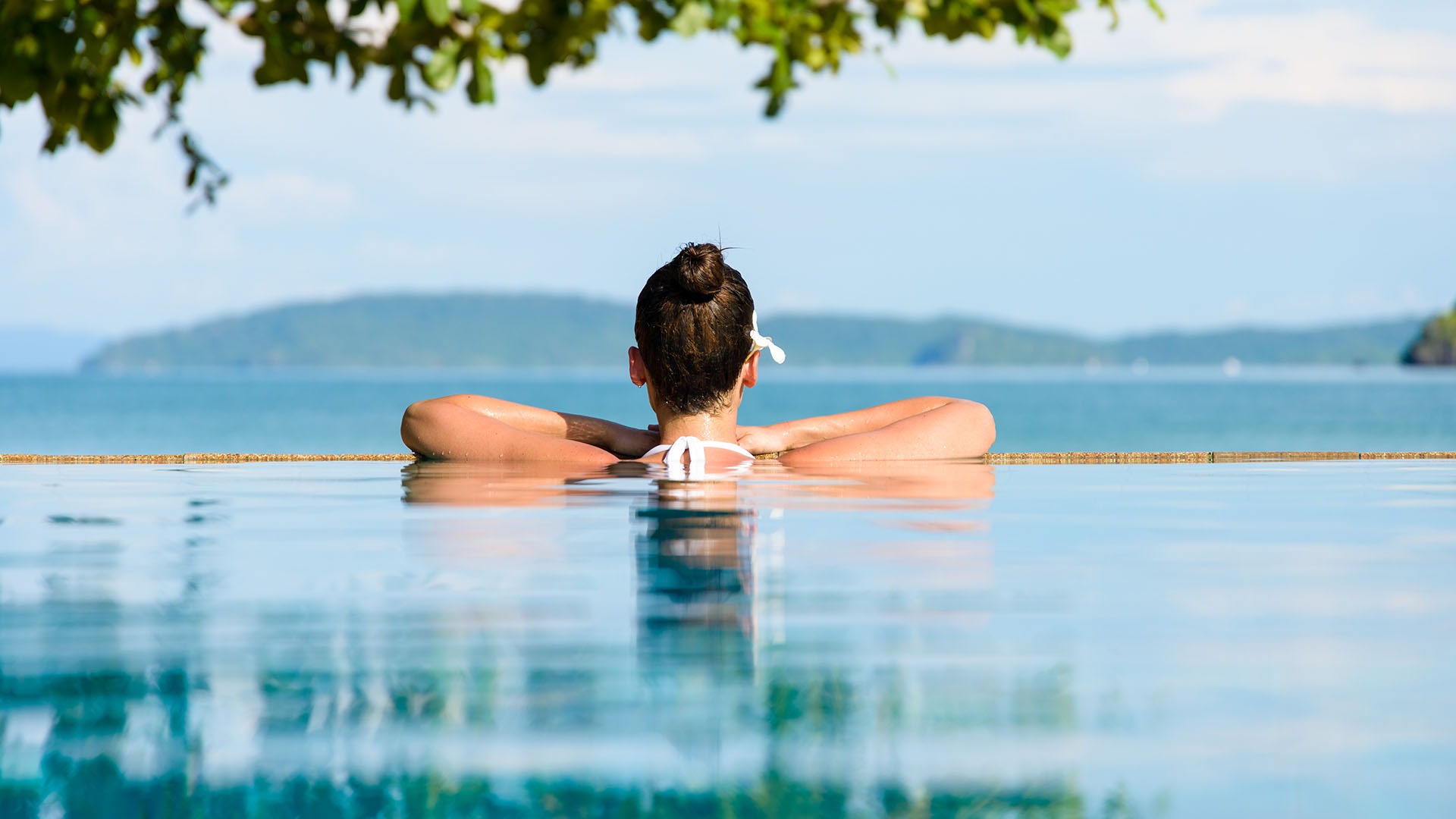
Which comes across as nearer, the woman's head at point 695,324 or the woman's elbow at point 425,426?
the woman's head at point 695,324

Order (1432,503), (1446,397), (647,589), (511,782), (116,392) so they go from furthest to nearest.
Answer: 1. (116,392)
2. (1446,397)
3. (1432,503)
4. (647,589)
5. (511,782)

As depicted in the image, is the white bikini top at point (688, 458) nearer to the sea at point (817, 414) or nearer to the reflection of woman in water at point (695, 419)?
the reflection of woman in water at point (695, 419)

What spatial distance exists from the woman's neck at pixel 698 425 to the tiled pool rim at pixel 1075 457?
2.66m

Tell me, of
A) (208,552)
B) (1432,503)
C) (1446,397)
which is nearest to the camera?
(208,552)

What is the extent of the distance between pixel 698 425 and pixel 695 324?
0.68m

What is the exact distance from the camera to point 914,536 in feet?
17.6

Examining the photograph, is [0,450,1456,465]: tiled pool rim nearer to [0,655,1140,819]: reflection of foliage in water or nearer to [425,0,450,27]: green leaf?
[425,0,450,27]: green leaf

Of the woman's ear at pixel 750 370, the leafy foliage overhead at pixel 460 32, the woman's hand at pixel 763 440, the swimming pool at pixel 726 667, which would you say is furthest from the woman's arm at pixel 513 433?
the leafy foliage overhead at pixel 460 32

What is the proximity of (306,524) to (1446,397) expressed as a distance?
136957 millimetres

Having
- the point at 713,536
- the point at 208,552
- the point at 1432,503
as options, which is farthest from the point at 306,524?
the point at 1432,503

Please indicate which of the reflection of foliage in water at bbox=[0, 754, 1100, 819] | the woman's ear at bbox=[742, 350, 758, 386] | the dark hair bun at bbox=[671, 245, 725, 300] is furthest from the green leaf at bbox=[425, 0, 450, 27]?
the woman's ear at bbox=[742, 350, 758, 386]

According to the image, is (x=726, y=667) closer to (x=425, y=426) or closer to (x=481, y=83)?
(x=481, y=83)

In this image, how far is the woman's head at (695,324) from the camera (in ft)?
23.7

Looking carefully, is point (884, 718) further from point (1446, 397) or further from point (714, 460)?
point (1446, 397)
